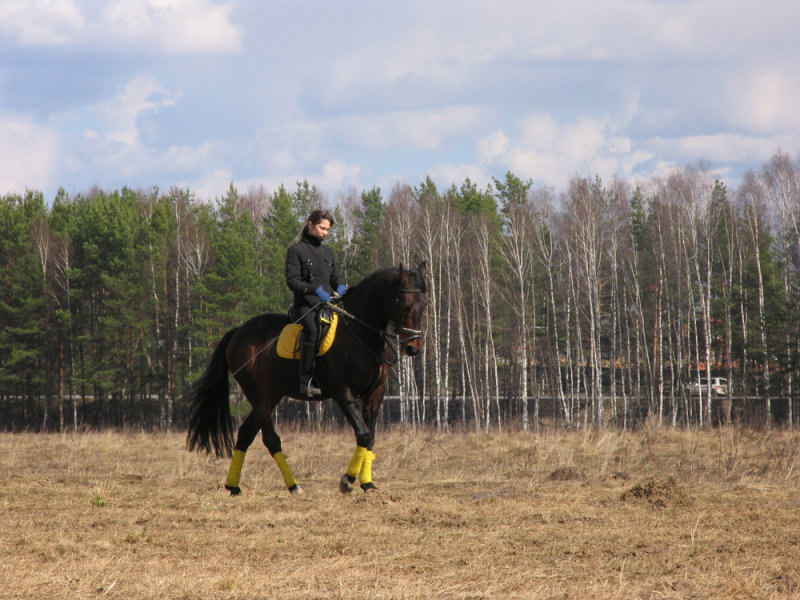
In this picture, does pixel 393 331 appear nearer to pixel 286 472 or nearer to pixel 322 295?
pixel 322 295

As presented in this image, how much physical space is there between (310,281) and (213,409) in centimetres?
226

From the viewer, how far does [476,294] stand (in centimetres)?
4500

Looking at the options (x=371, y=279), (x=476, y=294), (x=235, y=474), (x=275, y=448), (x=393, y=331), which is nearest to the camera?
(x=393, y=331)

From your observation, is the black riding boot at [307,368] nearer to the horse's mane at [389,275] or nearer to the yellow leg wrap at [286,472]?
the horse's mane at [389,275]

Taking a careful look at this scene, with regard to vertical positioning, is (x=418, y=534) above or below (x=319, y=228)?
below

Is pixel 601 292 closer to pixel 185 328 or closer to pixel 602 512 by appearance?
pixel 185 328

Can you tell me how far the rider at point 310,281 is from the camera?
29.8 feet

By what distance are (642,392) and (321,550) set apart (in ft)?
139

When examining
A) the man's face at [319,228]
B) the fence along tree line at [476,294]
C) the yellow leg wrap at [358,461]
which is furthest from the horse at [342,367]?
the fence along tree line at [476,294]

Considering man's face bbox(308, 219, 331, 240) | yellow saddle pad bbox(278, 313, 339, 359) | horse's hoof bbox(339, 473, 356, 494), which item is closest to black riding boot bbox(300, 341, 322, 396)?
yellow saddle pad bbox(278, 313, 339, 359)

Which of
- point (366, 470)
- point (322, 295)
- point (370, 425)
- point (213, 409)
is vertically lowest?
point (366, 470)

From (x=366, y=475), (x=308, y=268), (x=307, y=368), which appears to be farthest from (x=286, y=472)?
(x=308, y=268)

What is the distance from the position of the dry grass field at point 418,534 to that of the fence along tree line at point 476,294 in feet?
93.7

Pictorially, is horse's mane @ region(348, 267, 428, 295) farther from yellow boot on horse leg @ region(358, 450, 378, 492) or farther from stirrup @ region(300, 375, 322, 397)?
yellow boot on horse leg @ region(358, 450, 378, 492)
